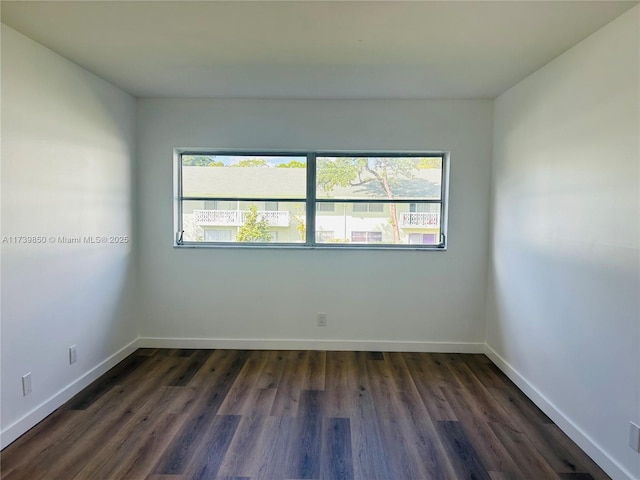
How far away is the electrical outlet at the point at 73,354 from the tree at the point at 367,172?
7.98 ft

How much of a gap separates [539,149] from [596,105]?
21.4 inches

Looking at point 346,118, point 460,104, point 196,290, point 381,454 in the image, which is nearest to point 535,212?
point 460,104

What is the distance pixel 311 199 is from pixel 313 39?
1.51m

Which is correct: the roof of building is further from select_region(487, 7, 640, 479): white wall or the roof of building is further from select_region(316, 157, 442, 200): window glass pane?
select_region(487, 7, 640, 479): white wall

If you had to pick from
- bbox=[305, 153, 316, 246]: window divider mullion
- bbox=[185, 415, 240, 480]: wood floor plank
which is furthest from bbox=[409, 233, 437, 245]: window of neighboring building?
bbox=[185, 415, 240, 480]: wood floor plank

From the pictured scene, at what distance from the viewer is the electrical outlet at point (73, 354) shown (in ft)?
7.94

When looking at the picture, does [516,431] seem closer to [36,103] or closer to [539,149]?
[539,149]

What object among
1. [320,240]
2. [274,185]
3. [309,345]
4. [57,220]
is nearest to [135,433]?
[57,220]

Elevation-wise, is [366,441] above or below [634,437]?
below

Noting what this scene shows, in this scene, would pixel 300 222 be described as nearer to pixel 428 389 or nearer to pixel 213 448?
pixel 428 389

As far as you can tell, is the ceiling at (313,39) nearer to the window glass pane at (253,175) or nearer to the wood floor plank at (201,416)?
the window glass pane at (253,175)

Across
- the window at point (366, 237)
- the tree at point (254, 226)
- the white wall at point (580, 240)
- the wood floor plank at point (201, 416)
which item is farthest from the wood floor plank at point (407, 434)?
the tree at point (254, 226)

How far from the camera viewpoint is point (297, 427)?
2.14 meters

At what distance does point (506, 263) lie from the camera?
2.88 metres
